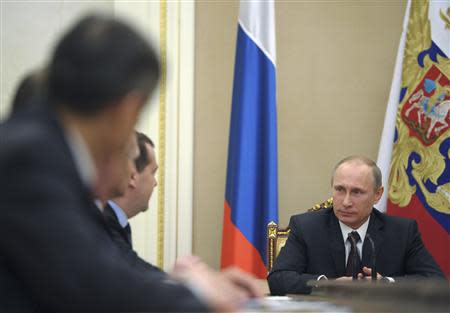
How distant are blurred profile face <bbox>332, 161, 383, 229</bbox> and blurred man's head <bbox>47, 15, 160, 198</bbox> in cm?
331

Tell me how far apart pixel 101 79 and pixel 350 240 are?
328 cm

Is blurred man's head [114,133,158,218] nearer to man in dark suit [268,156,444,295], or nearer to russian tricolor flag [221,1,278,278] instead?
man in dark suit [268,156,444,295]

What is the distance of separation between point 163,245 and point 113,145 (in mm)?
4196

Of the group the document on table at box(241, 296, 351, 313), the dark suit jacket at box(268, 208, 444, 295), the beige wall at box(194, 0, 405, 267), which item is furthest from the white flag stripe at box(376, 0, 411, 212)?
the document on table at box(241, 296, 351, 313)

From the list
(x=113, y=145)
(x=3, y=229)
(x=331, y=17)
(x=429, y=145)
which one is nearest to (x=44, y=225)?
(x=3, y=229)

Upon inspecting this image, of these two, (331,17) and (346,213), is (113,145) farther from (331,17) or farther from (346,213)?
(331,17)

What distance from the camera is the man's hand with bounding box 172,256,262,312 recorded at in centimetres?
155

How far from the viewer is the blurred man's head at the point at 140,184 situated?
3.69 m

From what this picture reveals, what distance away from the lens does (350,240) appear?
4555 mm

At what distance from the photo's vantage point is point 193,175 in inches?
231

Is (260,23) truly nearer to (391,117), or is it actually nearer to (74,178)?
(391,117)

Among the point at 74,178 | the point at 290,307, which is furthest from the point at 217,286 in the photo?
the point at 290,307

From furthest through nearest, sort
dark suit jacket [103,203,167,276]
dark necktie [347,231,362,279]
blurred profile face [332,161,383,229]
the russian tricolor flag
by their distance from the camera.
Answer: the russian tricolor flag, blurred profile face [332,161,383,229], dark necktie [347,231,362,279], dark suit jacket [103,203,167,276]

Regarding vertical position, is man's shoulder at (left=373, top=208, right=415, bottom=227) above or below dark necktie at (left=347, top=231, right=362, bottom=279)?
above
